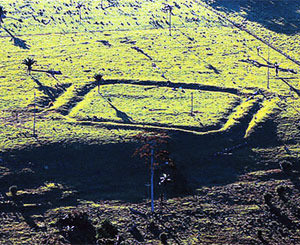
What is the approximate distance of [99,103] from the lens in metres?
111

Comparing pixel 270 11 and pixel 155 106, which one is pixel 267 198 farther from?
pixel 270 11

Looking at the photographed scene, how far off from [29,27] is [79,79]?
52080mm

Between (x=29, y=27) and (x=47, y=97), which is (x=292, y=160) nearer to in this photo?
(x=47, y=97)

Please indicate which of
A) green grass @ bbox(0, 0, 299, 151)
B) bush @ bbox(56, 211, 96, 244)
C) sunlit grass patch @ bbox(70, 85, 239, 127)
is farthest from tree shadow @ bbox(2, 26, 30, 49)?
bush @ bbox(56, 211, 96, 244)

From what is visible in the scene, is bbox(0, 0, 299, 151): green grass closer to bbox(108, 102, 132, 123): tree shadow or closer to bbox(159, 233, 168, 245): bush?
→ bbox(108, 102, 132, 123): tree shadow

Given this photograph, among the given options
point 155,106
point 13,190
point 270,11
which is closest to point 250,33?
point 270,11

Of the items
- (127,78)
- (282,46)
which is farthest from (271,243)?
(282,46)

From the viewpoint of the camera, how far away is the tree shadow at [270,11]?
169 m

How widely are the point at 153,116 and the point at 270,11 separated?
345 ft

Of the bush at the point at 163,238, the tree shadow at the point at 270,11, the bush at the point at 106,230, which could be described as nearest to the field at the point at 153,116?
the tree shadow at the point at 270,11

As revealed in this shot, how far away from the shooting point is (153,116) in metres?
104

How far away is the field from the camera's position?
80.6 meters

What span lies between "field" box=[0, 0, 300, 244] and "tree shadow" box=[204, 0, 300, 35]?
1.18 meters

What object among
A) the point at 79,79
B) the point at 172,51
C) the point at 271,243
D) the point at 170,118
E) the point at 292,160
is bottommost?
the point at 271,243
